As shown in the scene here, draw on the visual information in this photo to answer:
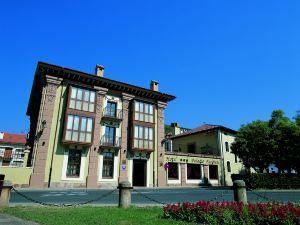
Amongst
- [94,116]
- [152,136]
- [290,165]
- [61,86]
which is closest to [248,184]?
[290,165]

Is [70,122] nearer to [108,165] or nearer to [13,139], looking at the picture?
[108,165]

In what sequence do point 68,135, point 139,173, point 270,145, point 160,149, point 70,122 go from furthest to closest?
1. point 160,149
2. point 139,173
3. point 270,145
4. point 70,122
5. point 68,135

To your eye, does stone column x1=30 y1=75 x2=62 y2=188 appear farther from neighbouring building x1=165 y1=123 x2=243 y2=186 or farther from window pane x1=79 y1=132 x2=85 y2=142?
neighbouring building x1=165 y1=123 x2=243 y2=186

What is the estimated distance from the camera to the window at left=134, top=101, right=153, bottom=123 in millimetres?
30844

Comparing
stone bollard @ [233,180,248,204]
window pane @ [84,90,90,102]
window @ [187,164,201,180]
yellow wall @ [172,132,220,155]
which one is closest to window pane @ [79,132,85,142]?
window pane @ [84,90,90,102]

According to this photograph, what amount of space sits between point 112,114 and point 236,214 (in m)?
24.2

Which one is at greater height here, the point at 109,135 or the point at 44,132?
the point at 109,135

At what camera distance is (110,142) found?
2853 centimetres

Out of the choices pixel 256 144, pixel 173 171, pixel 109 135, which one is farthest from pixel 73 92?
pixel 256 144

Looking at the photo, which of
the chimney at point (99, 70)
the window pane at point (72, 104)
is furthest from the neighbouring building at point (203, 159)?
the window pane at point (72, 104)

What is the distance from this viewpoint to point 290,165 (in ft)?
102

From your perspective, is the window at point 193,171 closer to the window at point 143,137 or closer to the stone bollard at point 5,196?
the window at point 143,137

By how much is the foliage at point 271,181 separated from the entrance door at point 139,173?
12.4 meters

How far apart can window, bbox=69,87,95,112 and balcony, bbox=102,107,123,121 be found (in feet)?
5.43
